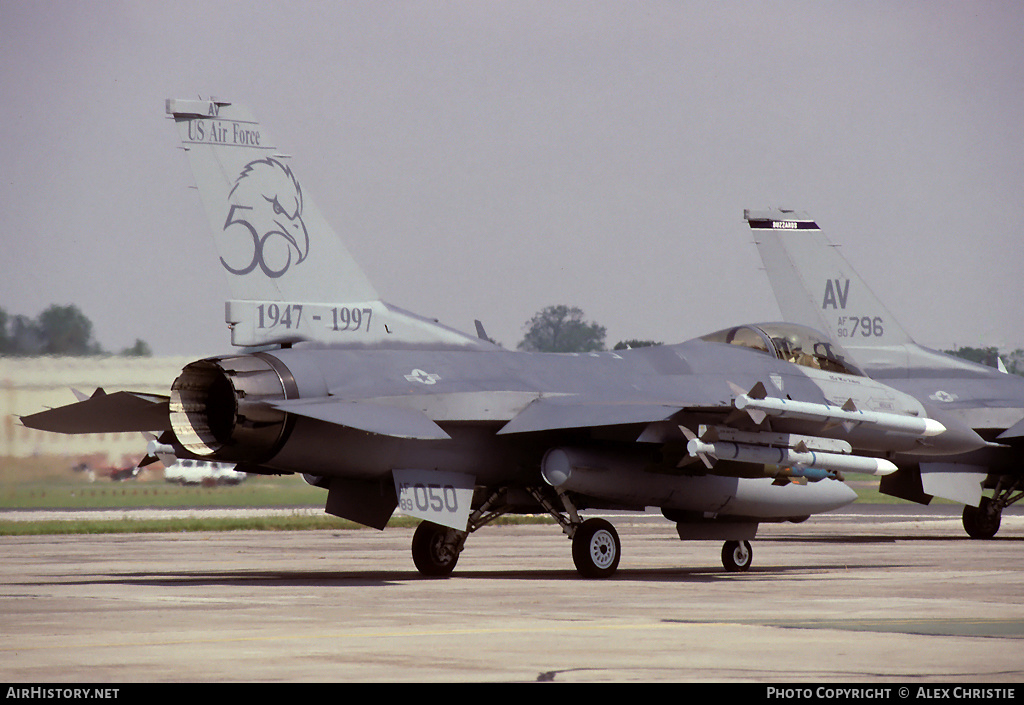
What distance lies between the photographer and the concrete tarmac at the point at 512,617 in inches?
335

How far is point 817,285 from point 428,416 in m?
16.3

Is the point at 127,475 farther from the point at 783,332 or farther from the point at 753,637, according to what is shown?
the point at 753,637

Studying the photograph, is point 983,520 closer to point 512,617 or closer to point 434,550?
point 434,550

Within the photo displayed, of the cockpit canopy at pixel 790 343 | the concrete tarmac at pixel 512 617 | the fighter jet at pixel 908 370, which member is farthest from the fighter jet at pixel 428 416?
the fighter jet at pixel 908 370

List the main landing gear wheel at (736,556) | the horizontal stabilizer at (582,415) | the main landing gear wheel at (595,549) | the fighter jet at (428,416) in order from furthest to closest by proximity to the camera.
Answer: the main landing gear wheel at (736,556)
the main landing gear wheel at (595,549)
the horizontal stabilizer at (582,415)
the fighter jet at (428,416)

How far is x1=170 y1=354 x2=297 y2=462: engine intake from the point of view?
15.0m

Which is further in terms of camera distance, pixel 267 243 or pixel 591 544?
pixel 591 544

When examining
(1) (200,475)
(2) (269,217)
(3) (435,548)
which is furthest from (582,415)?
(1) (200,475)

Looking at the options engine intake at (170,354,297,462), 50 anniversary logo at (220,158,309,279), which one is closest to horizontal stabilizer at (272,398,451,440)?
engine intake at (170,354,297,462)

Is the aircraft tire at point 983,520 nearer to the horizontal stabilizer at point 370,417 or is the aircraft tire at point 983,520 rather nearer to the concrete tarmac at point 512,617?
the concrete tarmac at point 512,617

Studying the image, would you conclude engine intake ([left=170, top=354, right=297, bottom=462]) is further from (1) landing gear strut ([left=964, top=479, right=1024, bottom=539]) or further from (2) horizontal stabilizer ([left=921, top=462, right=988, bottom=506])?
(1) landing gear strut ([left=964, top=479, right=1024, bottom=539])

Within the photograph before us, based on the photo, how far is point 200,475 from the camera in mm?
49094

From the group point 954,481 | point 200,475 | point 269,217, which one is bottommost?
point 200,475

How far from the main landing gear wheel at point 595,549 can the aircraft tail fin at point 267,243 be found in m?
3.28
